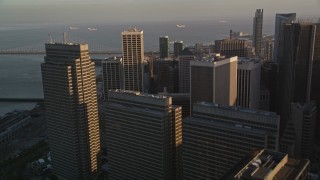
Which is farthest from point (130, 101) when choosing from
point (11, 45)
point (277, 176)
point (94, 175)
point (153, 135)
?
point (11, 45)

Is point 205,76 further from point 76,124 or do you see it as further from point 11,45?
point 11,45

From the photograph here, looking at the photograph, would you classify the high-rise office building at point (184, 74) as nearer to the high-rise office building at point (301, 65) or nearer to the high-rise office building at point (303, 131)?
the high-rise office building at point (301, 65)

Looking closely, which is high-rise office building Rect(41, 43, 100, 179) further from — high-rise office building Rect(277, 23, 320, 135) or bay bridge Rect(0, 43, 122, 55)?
bay bridge Rect(0, 43, 122, 55)

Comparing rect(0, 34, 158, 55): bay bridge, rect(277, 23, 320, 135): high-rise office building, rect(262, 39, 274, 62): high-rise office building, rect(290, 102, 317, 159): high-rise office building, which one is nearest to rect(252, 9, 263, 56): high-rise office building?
rect(262, 39, 274, 62): high-rise office building

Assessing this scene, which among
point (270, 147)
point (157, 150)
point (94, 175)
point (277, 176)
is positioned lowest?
point (94, 175)

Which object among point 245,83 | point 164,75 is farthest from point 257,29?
point 245,83

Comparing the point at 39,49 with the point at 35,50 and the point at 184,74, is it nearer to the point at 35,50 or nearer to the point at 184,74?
the point at 35,50
